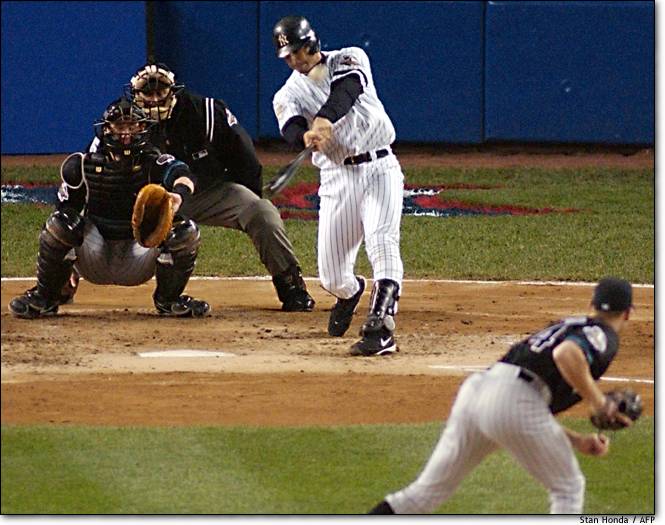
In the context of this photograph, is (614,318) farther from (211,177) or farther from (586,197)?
(586,197)

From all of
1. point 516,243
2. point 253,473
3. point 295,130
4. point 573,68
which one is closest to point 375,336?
point 295,130

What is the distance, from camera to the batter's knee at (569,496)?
489 centimetres

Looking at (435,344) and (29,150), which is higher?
(29,150)

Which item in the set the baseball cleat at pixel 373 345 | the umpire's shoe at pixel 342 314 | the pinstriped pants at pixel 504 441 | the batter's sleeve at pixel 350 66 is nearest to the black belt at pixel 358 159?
the batter's sleeve at pixel 350 66

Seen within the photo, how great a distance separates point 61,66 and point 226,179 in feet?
8.01

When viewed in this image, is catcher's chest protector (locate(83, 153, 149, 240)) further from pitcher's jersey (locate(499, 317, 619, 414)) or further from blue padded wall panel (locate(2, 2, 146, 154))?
pitcher's jersey (locate(499, 317, 619, 414))

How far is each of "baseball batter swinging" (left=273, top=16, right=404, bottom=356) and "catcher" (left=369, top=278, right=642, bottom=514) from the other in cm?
229

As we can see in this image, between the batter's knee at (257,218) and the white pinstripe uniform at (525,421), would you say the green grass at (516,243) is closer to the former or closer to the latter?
the batter's knee at (257,218)

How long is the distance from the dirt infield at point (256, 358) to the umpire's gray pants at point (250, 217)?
269 mm

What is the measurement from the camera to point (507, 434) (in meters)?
4.83

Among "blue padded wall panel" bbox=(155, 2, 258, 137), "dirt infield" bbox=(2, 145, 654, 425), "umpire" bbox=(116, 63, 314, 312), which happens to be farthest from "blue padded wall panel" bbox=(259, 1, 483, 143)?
"umpire" bbox=(116, 63, 314, 312)

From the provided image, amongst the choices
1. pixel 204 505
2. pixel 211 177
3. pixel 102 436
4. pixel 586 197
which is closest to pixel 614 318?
pixel 204 505

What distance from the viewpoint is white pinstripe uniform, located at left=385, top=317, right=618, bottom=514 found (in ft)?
15.9

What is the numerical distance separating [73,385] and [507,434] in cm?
182
